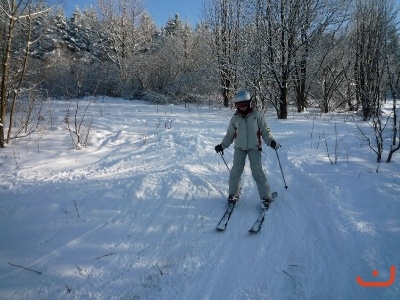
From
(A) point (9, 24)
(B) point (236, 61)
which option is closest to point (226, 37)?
(B) point (236, 61)

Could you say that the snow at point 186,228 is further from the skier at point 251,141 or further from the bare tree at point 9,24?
the bare tree at point 9,24


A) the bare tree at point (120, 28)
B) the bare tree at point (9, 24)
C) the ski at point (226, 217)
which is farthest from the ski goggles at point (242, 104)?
the bare tree at point (120, 28)

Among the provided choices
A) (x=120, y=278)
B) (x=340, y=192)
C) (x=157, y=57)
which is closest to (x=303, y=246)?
(x=340, y=192)

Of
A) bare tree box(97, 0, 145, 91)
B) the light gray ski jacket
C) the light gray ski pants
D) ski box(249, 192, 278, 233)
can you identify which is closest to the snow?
ski box(249, 192, 278, 233)

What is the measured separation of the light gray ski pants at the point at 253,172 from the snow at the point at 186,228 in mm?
294

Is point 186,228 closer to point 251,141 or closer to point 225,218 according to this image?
point 225,218

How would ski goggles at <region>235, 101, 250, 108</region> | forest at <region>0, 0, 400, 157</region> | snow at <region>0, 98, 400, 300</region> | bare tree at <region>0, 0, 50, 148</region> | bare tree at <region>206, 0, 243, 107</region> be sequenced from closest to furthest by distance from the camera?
snow at <region>0, 98, 400, 300</region>
ski goggles at <region>235, 101, 250, 108</region>
bare tree at <region>0, 0, 50, 148</region>
forest at <region>0, 0, 400, 157</region>
bare tree at <region>206, 0, 243, 107</region>

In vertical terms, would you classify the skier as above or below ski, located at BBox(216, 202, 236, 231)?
above

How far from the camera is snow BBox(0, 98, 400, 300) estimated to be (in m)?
2.91

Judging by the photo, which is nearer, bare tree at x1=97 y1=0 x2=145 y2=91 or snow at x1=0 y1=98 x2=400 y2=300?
snow at x1=0 y1=98 x2=400 y2=300

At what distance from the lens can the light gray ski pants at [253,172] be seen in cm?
454

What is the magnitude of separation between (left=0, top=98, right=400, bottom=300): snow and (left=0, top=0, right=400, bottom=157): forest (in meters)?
1.80

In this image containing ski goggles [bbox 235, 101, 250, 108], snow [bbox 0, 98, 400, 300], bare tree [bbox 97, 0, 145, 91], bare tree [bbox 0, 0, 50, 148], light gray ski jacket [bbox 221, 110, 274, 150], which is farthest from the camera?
bare tree [bbox 97, 0, 145, 91]

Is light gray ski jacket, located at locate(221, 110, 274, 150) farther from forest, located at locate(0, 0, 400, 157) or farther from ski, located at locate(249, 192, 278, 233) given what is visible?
forest, located at locate(0, 0, 400, 157)
